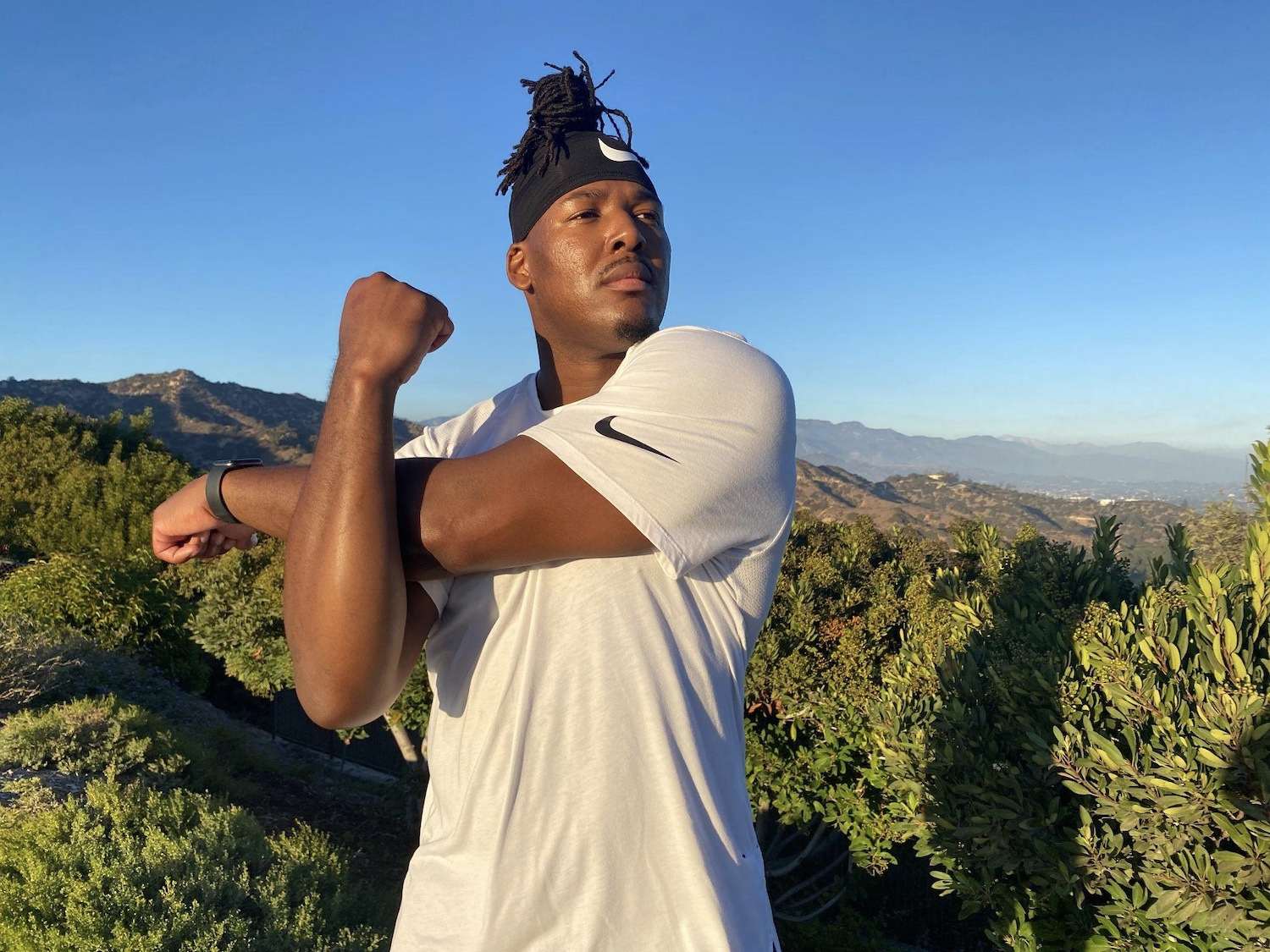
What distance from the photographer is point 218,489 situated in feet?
4.68

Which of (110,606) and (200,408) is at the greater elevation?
(200,408)

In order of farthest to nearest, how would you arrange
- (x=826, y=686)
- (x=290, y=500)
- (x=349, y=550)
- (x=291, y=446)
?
1. (x=291, y=446)
2. (x=826, y=686)
3. (x=290, y=500)
4. (x=349, y=550)

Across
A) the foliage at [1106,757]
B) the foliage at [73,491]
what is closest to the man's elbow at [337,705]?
the foliage at [1106,757]

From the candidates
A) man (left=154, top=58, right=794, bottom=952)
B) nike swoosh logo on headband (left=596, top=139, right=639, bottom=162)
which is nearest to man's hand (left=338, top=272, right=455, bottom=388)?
man (left=154, top=58, right=794, bottom=952)

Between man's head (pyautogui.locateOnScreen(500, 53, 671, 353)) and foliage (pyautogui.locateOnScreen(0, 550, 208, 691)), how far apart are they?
12687 mm

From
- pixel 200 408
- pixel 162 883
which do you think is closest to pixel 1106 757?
pixel 162 883

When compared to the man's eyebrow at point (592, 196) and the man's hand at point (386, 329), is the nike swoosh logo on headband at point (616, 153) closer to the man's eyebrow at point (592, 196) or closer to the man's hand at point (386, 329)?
the man's eyebrow at point (592, 196)

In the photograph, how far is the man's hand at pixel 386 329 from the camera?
Result: 3.72 feet

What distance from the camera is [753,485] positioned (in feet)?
4.05

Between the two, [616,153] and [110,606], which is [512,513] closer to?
[616,153]

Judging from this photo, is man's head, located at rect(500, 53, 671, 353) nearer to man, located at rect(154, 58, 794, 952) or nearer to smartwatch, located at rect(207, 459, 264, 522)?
man, located at rect(154, 58, 794, 952)

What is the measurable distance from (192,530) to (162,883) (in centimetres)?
395

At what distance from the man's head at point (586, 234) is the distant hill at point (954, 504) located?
4198 centimetres

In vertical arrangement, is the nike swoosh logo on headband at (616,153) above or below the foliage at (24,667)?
above
